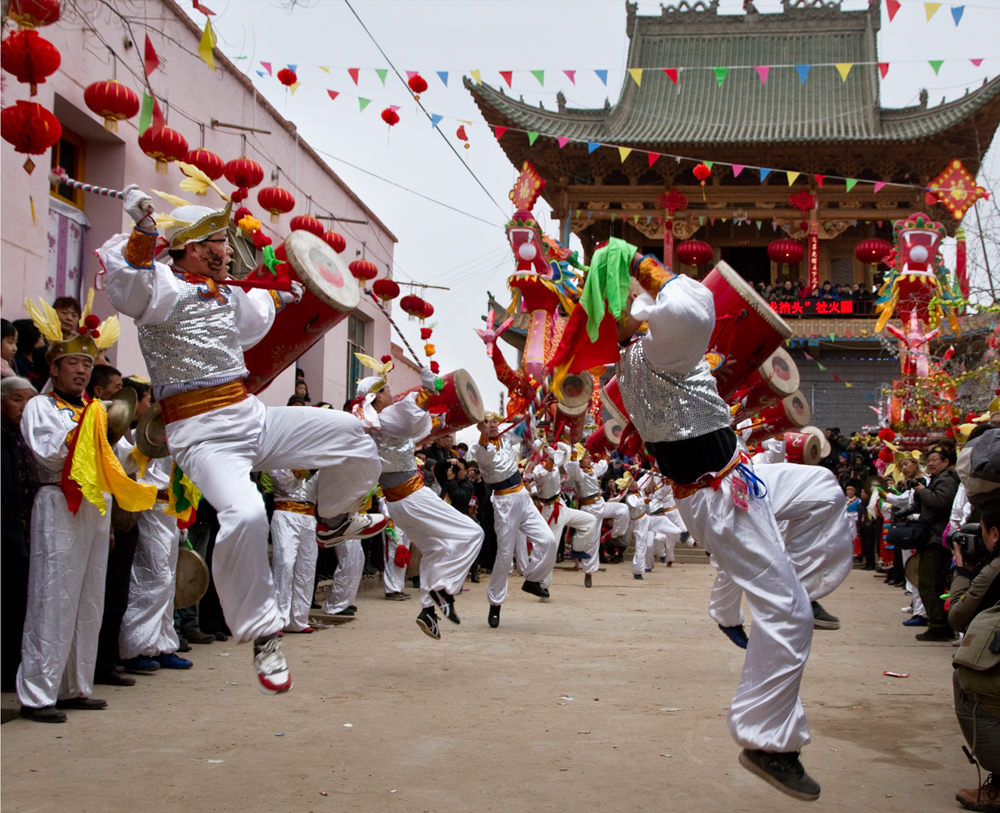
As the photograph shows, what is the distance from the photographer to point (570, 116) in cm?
2283

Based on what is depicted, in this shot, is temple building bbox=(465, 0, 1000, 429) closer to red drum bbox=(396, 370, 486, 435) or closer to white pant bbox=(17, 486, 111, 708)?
red drum bbox=(396, 370, 486, 435)

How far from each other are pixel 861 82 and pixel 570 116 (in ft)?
23.4

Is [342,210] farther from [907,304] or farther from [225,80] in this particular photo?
[907,304]

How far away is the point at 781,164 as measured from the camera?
21047 mm

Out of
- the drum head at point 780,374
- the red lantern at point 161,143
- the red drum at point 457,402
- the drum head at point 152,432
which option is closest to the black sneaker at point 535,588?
the red drum at point 457,402

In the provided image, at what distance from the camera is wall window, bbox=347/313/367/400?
15.2 metres

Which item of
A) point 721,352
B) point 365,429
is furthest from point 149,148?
point 721,352

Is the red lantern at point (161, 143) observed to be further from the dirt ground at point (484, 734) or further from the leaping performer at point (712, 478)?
the leaping performer at point (712, 478)

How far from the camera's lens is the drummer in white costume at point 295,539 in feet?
25.0

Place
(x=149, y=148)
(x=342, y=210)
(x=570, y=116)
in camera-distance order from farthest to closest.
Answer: (x=570, y=116) → (x=342, y=210) → (x=149, y=148)

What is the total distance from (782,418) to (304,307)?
3.43m

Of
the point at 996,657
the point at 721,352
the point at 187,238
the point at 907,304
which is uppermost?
the point at 907,304

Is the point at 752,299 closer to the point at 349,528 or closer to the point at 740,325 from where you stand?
the point at 740,325

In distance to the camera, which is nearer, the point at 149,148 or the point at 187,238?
the point at 187,238
